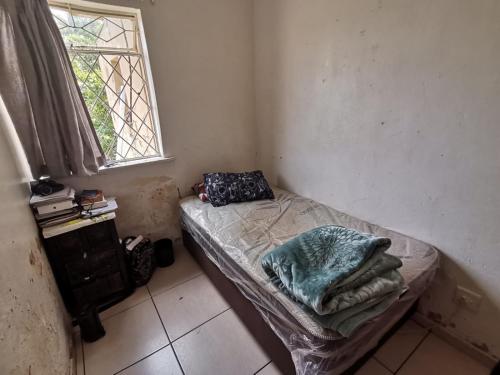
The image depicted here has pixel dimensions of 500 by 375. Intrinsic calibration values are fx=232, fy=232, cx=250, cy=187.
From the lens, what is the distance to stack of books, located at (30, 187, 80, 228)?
53.9 inches

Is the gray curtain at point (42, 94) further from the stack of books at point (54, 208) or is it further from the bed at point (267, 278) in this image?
the bed at point (267, 278)

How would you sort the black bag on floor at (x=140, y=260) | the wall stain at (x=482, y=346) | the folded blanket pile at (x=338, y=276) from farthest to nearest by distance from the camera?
the black bag on floor at (x=140, y=260), the wall stain at (x=482, y=346), the folded blanket pile at (x=338, y=276)

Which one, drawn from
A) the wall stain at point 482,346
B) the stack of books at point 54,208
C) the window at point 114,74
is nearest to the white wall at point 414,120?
the wall stain at point 482,346

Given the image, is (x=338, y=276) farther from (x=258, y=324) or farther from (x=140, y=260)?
(x=140, y=260)

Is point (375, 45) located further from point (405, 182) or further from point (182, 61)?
point (182, 61)

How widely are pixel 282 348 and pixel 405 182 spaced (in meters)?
1.13

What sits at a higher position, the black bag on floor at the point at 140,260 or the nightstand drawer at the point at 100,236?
the nightstand drawer at the point at 100,236

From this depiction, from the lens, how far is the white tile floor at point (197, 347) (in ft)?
4.00

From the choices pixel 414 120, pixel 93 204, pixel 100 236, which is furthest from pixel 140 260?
pixel 414 120

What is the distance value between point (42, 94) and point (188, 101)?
959 millimetres

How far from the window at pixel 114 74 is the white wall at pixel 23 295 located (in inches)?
22.8

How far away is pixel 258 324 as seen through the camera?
1270mm

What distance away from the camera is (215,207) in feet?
6.32

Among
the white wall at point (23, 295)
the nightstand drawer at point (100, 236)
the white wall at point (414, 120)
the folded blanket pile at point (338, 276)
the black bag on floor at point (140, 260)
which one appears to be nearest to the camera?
the white wall at point (23, 295)
